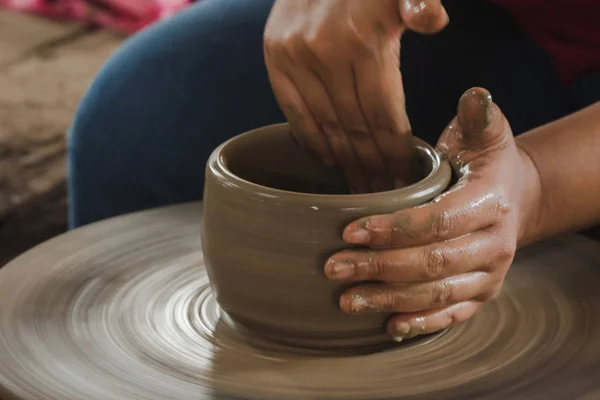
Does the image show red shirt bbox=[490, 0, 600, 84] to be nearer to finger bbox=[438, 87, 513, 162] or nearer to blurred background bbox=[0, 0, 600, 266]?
blurred background bbox=[0, 0, 600, 266]

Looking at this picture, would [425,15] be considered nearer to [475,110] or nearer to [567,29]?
[475,110]

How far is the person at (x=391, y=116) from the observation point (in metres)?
0.87

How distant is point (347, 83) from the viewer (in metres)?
1.02

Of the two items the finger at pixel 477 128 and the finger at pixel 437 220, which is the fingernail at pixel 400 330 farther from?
the finger at pixel 477 128

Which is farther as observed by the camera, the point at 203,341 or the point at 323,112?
the point at 323,112

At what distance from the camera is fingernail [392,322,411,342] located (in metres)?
0.87

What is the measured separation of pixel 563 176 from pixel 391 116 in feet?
0.78

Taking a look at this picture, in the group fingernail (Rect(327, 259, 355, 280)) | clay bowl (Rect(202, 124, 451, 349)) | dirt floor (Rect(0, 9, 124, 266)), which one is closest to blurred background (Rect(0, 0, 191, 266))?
dirt floor (Rect(0, 9, 124, 266))

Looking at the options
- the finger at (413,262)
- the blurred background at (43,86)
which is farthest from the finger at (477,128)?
the blurred background at (43,86)

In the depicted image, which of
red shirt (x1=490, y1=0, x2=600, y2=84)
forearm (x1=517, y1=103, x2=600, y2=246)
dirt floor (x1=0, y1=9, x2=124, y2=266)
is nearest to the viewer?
forearm (x1=517, y1=103, x2=600, y2=246)

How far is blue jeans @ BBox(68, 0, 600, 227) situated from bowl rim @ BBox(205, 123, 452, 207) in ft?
1.38

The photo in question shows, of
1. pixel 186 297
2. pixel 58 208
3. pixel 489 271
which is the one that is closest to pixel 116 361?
pixel 186 297

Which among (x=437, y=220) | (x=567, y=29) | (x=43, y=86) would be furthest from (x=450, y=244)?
(x=43, y=86)

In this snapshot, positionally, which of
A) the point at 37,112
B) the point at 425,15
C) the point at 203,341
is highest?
the point at 425,15
